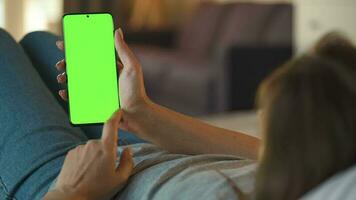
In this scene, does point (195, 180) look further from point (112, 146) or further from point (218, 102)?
point (218, 102)

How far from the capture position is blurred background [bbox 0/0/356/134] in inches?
145

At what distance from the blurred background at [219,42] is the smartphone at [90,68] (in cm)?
211

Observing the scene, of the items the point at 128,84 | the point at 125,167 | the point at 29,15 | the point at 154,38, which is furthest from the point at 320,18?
the point at 125,167

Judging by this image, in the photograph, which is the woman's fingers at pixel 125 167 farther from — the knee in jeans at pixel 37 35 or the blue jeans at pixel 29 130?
the knee in jeans at pixel 37 35

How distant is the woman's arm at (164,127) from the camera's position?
3.61ft

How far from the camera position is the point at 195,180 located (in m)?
0.88

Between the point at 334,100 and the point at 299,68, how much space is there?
0.17 feet

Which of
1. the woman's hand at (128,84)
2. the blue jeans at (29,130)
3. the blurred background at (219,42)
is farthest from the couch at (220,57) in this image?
the woman's hand at (128,84)

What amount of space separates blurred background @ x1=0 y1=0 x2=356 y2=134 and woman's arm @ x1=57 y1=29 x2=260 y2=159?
2086 millimetres

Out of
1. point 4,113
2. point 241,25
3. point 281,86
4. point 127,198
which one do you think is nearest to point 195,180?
point 127,198

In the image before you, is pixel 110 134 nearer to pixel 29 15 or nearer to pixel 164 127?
pixel 164 127

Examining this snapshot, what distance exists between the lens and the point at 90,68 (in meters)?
1.12

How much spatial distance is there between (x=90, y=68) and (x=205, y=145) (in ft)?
0.73

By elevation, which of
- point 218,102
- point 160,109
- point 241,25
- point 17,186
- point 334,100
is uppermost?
point 334,100
